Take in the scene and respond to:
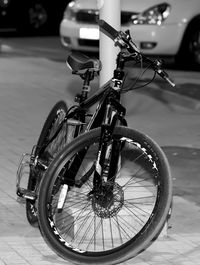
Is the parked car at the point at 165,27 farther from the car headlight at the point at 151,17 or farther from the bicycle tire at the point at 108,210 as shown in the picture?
the bicycle tire at the point at 108,210

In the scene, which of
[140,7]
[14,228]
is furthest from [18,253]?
[140,7]

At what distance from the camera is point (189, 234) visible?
663 centimetres

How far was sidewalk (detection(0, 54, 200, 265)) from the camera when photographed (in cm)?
624

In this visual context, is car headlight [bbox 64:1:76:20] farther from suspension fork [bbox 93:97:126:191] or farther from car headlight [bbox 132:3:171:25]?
suspension fork [bbox 93:97:126:191]

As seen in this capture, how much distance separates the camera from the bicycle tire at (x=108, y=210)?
18.8 ft

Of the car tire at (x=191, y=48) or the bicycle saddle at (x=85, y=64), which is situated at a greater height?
the bicycle saddle at (x=85, y=64)

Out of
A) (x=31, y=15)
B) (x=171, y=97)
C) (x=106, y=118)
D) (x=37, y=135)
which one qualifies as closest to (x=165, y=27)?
(x=171, y=97)

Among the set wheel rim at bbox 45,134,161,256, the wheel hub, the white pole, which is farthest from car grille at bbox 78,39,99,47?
the wheel hub

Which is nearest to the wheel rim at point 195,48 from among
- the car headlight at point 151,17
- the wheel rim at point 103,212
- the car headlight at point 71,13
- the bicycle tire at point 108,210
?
the car headlight at point 151,17

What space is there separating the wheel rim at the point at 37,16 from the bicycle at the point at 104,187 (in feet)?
45.6

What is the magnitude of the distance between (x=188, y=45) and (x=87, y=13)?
1628 mm

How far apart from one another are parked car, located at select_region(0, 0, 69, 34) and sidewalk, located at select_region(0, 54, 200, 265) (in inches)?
171

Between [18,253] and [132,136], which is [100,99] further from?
[18,253]

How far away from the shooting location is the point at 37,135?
983cm
